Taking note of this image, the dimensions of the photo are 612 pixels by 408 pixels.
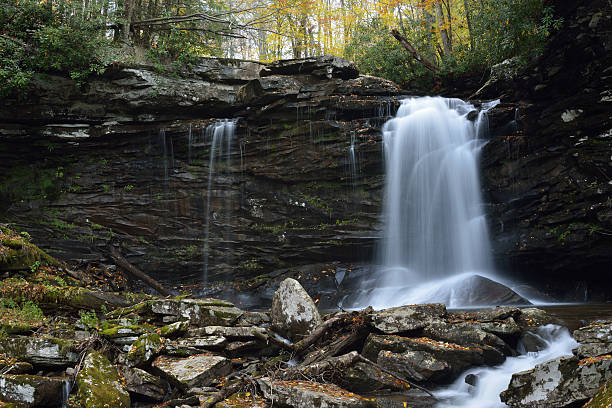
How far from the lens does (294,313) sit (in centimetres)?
666

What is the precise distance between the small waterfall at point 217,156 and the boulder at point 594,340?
10.2 meters

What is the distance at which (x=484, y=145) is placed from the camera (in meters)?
11.8

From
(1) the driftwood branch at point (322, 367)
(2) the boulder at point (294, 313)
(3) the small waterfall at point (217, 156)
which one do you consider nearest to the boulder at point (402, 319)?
(1) the driftwood branch at point (322, 367)

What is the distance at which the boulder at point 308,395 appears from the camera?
4176 mm

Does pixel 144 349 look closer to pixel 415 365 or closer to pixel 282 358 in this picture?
pixel 282 358

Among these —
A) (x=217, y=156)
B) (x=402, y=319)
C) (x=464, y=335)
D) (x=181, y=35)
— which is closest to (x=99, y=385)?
(x=402, y=319)

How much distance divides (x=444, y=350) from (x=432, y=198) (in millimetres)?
7356

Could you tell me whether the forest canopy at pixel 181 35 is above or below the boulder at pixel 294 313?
above

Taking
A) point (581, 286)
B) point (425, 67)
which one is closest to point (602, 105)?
point (581, 286)

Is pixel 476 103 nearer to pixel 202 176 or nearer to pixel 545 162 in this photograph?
pixel 545 162

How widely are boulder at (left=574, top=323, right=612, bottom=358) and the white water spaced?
2.20 feet

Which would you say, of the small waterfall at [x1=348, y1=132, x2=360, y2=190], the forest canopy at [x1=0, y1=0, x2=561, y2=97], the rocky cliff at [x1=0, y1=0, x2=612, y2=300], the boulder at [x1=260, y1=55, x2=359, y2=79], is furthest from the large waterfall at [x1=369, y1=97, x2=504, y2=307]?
the forest canopy at [x1=0, y1=0, x2=561, y2=97]

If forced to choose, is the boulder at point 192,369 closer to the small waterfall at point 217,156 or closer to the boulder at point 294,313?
the boulder at point 294,313

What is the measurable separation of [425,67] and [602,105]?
695 cm
